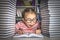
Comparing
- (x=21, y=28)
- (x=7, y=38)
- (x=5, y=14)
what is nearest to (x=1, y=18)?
(x=5, y=14)

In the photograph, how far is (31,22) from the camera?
204cm

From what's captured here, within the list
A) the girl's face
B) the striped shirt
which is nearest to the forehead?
the girl's face

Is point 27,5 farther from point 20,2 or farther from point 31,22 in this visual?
point 31,22

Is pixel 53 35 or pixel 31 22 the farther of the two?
pixel 31 22

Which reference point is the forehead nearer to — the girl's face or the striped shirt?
the girl's face

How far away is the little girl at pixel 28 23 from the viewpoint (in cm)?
204

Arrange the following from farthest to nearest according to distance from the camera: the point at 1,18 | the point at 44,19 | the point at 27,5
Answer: the point at 27,5, the point at 44,19, the point at 1,18

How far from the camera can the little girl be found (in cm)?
204

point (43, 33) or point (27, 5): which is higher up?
point (27, 5)

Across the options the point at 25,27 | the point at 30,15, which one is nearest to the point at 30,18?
the point at 30,15

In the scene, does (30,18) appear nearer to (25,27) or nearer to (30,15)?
(30,15)

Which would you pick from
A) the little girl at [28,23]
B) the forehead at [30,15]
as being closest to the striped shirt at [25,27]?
the little girl at [28,23]

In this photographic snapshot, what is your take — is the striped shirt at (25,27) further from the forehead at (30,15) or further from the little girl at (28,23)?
the forehead at (30,15)

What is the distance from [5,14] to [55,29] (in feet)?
2.04
